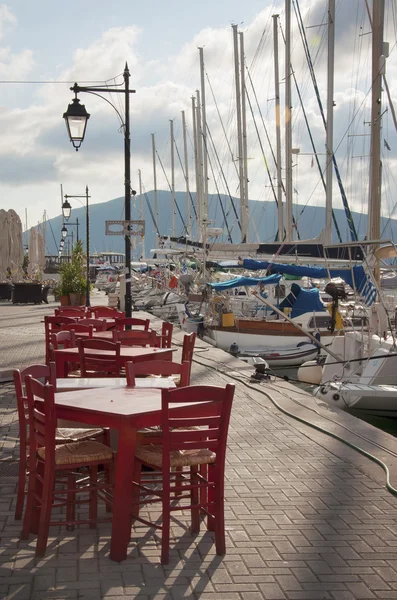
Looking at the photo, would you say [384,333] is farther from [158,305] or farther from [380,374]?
[158,305]

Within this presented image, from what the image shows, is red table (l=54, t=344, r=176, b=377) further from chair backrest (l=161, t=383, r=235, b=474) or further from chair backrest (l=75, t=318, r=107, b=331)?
chair backrest (l=161, t=383, r=235, b=474)

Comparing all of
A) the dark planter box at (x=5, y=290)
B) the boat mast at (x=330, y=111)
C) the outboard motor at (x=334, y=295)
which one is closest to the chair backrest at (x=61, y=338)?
the outboard motor at (x=334, y=295)

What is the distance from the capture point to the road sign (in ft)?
48.9

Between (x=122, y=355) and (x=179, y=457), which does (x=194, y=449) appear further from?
(x=122, y=355)

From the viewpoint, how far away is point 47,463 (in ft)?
15.2

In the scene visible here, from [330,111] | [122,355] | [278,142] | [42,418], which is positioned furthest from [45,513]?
[278,142]

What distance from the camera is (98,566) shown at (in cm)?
449

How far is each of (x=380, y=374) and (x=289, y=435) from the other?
6.55m

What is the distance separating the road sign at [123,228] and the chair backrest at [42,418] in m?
9.90

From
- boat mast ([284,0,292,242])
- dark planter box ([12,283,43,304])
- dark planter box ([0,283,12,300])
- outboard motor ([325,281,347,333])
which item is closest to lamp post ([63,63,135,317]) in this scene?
outboard motor ([325,281,347,333])

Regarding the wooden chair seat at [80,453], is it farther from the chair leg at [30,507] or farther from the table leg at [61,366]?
the table leg at [61,366]

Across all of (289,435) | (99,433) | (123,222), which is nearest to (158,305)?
(123,222)

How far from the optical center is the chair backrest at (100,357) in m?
8.01

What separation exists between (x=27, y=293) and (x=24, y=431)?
30.3 meters
